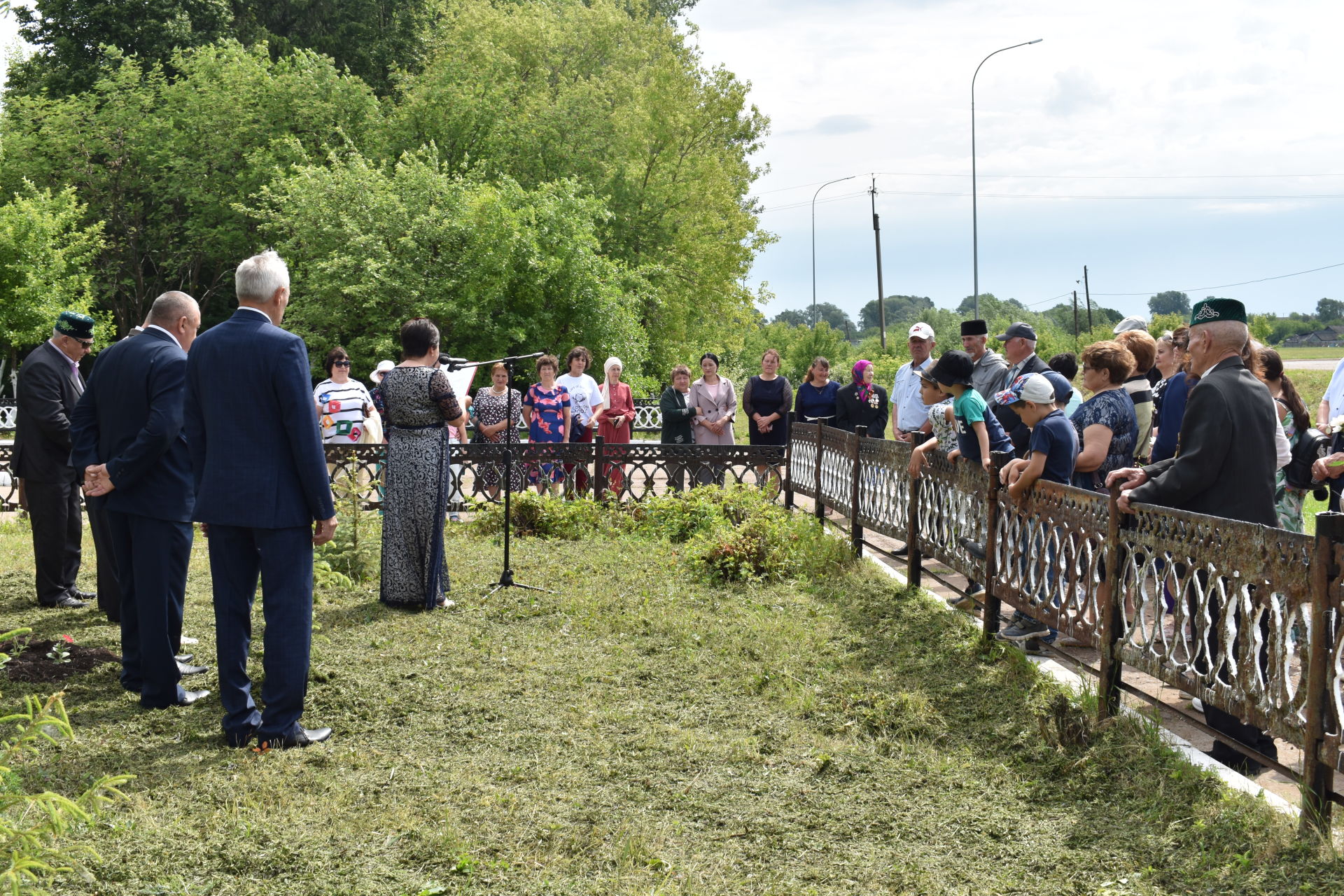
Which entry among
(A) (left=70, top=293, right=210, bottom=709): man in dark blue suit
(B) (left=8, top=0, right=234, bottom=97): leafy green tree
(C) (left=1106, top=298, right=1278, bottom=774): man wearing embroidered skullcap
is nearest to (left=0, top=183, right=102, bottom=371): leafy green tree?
(B) (left=8, top=0, right=234, bottom=97): leafy green tree

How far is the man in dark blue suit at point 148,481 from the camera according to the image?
18.7 ft

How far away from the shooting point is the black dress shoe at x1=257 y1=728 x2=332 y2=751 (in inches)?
202

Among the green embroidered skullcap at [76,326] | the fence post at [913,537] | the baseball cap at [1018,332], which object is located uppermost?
the green embroidered skullcap at [76,326]

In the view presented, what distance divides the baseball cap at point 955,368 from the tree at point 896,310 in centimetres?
15022

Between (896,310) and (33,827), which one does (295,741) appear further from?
(896,310)

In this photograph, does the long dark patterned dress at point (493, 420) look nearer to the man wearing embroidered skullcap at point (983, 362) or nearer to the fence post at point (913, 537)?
the fence post at point (913, 537)

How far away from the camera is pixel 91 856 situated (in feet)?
12.7

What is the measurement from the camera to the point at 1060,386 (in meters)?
7.38

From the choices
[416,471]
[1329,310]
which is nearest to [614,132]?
[416,471]

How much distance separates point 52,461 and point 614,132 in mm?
25454

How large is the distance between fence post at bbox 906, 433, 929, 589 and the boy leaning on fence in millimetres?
1603

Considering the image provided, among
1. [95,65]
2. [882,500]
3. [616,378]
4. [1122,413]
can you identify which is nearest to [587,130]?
[95,65]

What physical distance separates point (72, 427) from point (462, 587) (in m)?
3.42

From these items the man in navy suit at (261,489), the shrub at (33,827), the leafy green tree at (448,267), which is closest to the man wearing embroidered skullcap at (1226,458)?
the man in navy suit at (261,489)
